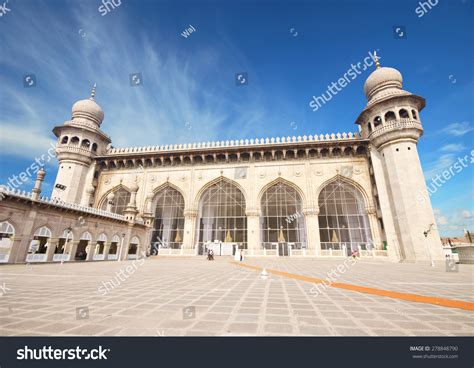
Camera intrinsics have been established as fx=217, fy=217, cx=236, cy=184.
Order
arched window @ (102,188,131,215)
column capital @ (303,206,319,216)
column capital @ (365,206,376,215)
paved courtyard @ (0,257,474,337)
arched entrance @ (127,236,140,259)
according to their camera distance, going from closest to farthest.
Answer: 1. paved courtyard @ (0,257,474,337)
2. arched entrance @ (127,236,140,259)
3. column capital @ (365,206,376,215)
4. column capital @ (303,206,319,216)
5. arched window @ (102,188,131,215)

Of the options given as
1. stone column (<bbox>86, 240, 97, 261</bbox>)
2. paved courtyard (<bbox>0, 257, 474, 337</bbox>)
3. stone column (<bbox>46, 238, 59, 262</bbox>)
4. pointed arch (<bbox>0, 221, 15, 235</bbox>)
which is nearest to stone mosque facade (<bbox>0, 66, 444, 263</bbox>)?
stone column (<bbox>86, 240, 97, 261</bbox>)

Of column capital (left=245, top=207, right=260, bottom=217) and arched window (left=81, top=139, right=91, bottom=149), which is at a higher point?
arched window (left=81, top=139, right=91, bottom=149)

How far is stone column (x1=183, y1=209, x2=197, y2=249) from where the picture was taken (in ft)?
74.8

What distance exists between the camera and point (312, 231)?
2130 centimetres

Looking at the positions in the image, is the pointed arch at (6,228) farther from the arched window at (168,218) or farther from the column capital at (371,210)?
the column capital at (371,210)

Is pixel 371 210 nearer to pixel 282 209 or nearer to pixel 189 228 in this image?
pixel 282 209

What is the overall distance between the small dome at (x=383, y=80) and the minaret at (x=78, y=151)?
31.4 metres

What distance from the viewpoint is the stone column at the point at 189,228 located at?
74.8 ft

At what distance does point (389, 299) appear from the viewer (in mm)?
3988

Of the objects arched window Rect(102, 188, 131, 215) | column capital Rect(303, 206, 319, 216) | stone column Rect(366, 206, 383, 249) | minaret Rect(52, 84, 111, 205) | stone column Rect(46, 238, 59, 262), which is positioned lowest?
stone column Rect(46, 238, 59, 262)

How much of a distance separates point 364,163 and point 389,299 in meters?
21.9

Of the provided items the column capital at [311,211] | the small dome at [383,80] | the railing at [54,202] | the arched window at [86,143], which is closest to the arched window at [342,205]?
the column capital at [311,211]

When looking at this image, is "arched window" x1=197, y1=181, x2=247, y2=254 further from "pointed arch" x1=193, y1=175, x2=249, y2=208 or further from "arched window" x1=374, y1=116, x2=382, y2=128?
"arched window" x1=374, y1=116, x2=382, y2=128
